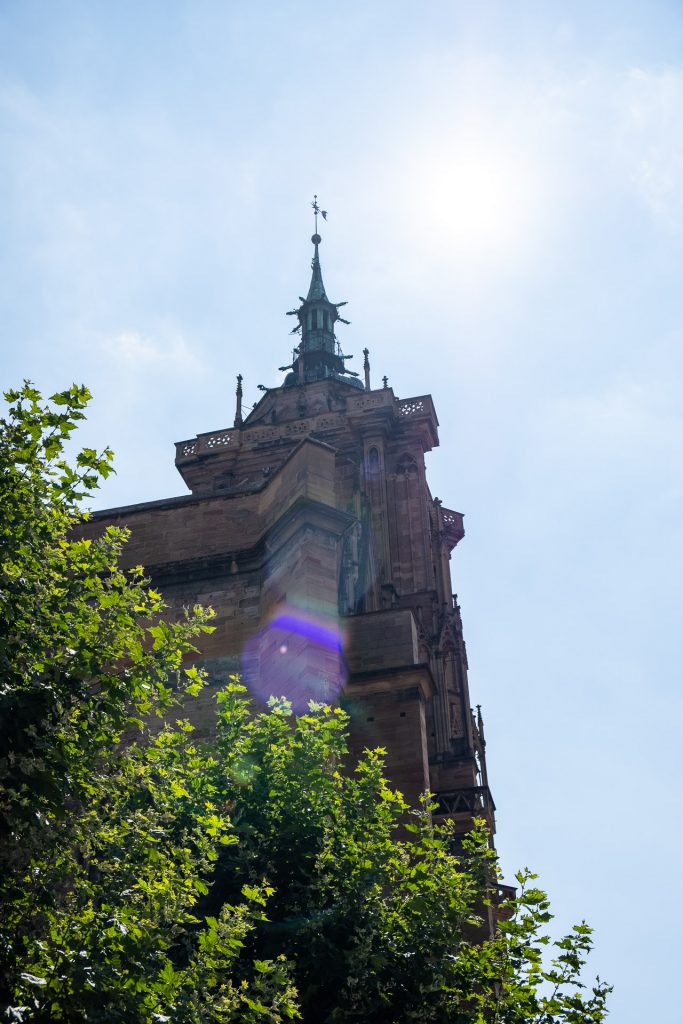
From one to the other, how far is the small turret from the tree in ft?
133

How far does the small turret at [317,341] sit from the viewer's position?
54781 millimetres

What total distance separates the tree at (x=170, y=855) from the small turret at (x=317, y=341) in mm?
40679

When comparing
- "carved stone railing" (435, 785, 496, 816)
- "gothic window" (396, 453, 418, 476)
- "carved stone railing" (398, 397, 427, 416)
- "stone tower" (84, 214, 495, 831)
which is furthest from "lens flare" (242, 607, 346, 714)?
"carved stone railing" (398, 397, 427, 416)

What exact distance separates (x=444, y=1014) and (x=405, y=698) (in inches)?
299

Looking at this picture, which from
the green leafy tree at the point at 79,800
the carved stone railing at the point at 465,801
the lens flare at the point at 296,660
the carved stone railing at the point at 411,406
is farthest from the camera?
the carved stone railing at the point at 411,406

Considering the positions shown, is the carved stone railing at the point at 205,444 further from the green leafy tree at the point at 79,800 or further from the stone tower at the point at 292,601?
the green leafy tree at the point at 79,800

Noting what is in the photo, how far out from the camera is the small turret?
54781 millimetres

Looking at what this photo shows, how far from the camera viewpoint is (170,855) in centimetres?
1027

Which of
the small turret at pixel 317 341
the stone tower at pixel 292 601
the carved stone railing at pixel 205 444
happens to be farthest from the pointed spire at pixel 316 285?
the stone tower at pixel 292 601

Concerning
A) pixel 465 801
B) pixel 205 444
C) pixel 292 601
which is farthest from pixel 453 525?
pixel 292 601

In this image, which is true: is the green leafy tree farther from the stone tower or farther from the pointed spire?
the pointed spire

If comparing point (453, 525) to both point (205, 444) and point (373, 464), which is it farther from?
point (205, 444)

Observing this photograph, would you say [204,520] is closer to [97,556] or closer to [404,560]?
[97,556]

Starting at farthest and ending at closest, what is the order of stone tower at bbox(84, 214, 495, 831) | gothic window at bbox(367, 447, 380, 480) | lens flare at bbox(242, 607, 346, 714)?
1. gothic window at bbox(367, 447, 380, 480)
2. stone tower at bbox(84, 214, 495, 831)
3. lens flare at bbox(242, 607, 346, 714)
